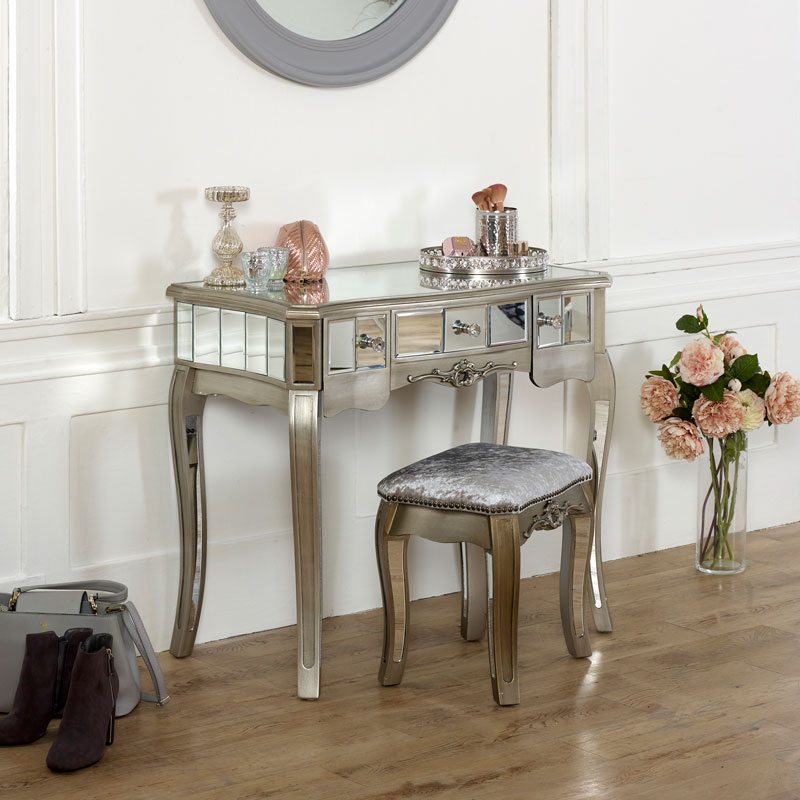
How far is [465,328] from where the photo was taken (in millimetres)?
2832

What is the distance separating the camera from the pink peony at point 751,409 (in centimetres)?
357

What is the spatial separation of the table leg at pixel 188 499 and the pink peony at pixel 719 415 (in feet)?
4.59

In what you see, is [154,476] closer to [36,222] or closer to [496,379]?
[36,222]

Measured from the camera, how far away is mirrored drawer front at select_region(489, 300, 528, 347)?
2883mm

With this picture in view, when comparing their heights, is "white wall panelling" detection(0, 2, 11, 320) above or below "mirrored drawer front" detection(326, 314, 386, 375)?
above

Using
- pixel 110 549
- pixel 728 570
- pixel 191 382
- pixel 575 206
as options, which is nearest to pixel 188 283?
pixel 191 382

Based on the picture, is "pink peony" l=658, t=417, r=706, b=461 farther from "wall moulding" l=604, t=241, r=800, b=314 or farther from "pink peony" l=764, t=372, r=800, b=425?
"wall moulding" l=604, t=241, r=800, b=314

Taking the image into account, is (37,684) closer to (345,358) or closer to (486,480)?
(345,358)

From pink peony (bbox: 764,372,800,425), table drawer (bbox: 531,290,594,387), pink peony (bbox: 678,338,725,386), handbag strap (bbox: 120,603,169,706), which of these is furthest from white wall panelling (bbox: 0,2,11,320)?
pink peony (bbox: 764,372,800,425)

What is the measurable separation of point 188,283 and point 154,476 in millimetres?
469

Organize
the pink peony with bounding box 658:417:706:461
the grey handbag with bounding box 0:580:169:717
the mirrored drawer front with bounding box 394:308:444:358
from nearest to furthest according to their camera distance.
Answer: the grey handbag with bounding box 0:580:169:717
the mirrored drawer front with bounding box 394:308:444:358
the pink peony with bounding box 658:417:706:461

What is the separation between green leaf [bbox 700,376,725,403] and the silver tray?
0.73 meters

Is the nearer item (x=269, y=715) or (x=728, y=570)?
(x=269, y=715)

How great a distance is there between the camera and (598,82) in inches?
142
